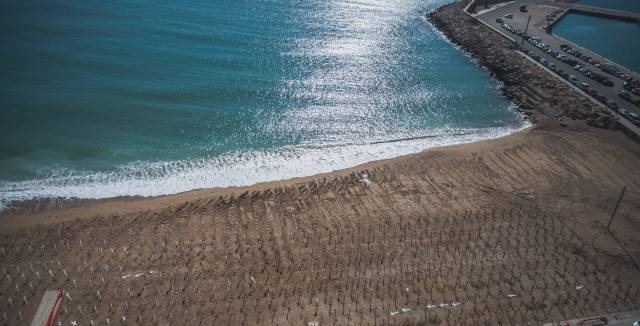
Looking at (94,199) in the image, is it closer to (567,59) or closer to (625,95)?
(625,95)

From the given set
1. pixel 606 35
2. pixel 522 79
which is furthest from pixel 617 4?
pixel 522 79

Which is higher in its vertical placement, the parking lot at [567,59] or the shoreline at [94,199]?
the parking lot at [567,59]

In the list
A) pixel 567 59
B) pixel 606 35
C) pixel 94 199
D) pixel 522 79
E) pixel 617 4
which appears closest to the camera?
pixel 94 199

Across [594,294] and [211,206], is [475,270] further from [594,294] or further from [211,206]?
[211,206]

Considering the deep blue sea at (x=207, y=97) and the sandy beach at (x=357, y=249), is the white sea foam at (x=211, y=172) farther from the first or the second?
the sandy beach at (x=357, y=249)

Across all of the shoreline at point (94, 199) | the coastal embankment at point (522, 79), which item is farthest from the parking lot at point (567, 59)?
the shoreline at point (94, 199)

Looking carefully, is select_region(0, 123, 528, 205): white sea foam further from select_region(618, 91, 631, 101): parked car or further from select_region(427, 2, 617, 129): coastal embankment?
select_region(618, 91, 631, 101): parked car

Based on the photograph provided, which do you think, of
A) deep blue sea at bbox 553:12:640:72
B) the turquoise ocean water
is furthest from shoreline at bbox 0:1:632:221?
the turquoise ocean water
